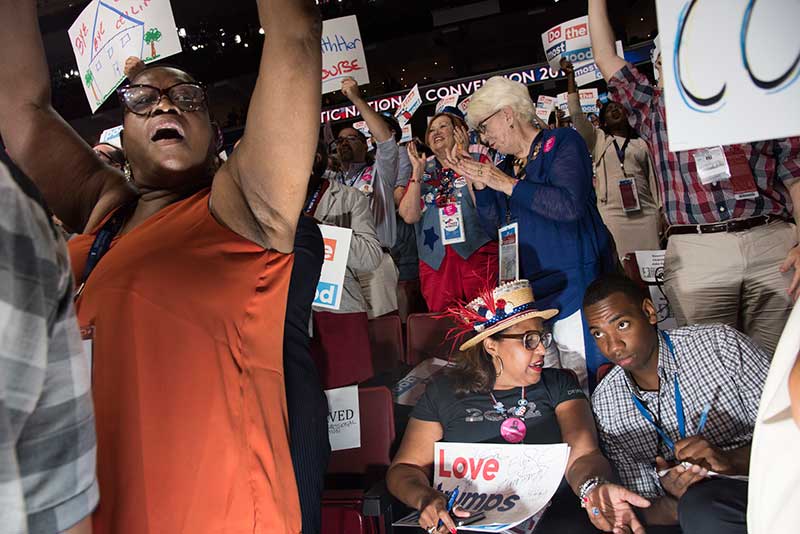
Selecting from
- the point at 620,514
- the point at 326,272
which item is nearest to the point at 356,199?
the point at 326,272

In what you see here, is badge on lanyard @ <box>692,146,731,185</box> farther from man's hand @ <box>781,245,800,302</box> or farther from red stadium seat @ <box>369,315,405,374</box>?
red stadium seat @ <box>369,315,405,374</box>

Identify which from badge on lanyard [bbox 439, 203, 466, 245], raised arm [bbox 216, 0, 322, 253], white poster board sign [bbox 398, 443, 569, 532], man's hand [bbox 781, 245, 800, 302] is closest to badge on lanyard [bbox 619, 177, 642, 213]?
badge on lanyard [bbox 439, 203, 466, 245]

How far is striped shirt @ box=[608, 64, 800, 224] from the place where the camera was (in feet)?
7.79

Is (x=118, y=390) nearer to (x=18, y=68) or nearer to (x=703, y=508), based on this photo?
(x=18, y=68)

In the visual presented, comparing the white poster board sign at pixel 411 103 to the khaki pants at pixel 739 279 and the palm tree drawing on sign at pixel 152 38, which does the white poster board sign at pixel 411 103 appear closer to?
the palm tree drawing on sign at pixel 152 38

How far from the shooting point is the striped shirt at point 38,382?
19.9 inches

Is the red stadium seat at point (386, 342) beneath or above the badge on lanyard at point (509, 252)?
→ beneath

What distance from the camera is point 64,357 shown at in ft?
1.87

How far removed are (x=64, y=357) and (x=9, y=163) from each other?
17 centimetres

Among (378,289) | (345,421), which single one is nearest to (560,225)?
(345,421)

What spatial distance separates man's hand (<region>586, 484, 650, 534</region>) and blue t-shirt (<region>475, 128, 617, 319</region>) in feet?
2.88

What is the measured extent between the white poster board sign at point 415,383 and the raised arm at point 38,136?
5.19 ft

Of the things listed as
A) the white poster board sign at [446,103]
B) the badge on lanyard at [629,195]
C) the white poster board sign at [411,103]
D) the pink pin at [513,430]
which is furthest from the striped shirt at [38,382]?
the badge on lanyard at [629,195]

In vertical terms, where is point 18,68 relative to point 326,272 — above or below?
above
